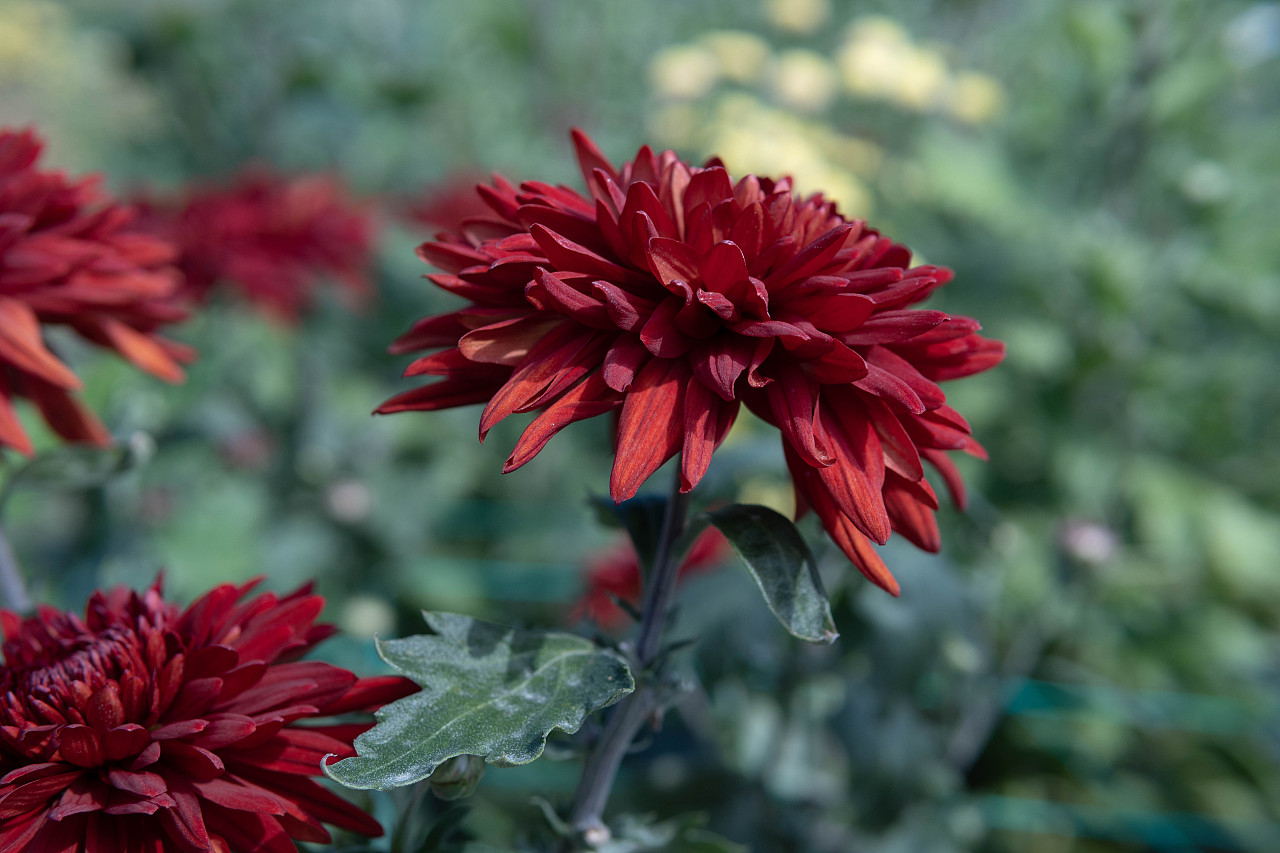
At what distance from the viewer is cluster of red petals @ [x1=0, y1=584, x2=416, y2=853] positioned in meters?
0.46

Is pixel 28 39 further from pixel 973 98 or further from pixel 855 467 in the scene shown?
pixel 855 467

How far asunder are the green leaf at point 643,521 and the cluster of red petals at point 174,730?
17 cm

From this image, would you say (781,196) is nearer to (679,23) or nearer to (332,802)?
(332,802)

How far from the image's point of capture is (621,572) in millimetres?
1383

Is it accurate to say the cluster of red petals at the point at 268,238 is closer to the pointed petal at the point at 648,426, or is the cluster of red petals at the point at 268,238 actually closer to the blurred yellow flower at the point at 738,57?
the pointed petal at the point at 648,426

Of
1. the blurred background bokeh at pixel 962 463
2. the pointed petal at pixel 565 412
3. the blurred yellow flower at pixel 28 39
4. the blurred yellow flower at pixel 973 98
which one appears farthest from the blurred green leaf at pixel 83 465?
the blurred yellow flower at pixel 28 39

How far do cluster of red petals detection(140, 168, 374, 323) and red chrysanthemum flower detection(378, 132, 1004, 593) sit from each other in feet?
3.38

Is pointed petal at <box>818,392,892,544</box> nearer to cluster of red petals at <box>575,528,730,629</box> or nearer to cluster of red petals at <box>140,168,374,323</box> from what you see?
cluster of red petals at <box>575,528,730,629</box>

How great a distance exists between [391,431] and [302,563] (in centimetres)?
37

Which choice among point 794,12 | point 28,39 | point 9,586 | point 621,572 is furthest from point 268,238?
point 28,39

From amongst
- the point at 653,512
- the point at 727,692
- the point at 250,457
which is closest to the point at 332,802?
the point at 653,512

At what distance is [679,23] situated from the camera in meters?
5.56

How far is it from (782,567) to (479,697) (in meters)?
0.18

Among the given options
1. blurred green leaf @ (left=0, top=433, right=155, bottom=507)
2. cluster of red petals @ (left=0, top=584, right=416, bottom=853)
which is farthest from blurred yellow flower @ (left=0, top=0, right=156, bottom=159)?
cluster of red petals @ (left=0, top=584, right=416, bottom=853)
